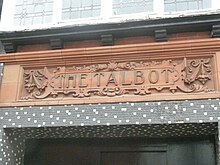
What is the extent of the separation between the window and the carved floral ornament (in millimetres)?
770

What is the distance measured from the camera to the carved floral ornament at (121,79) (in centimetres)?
529

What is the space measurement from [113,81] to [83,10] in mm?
1363

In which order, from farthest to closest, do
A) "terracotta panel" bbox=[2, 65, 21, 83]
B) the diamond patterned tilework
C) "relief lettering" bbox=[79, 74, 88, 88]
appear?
"terracotta panel" bbox=[2, 65, 21, 83], "relief lettering" bbox=[79, 74, 88, 88], the diamond patterned tilework

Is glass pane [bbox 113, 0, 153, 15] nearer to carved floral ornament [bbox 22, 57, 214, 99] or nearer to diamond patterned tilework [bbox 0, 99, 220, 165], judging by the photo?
carved floral ornament [bbox 22, 57, 214, 99]

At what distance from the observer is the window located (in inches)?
225

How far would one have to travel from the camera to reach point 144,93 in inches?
210

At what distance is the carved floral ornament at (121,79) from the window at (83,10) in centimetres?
77

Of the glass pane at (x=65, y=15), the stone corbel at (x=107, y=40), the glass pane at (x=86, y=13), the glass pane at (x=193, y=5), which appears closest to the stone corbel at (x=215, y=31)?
the glass pane at (x=193, y=5)

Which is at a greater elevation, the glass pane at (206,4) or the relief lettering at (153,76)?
A: the glass pane at (206,4)

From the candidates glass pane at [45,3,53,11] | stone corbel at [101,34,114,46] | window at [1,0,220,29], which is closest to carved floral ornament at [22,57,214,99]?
stone corbel at [101,34,114,46]

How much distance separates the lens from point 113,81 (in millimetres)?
5508

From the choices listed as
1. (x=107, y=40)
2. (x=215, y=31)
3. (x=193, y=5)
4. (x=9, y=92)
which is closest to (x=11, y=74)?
(x=9, y=92)

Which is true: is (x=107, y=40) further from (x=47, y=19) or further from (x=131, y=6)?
(x=47, y=19)

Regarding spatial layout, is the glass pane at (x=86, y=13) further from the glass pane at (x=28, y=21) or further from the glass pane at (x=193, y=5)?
the glass pane at (x=193, y=5)
